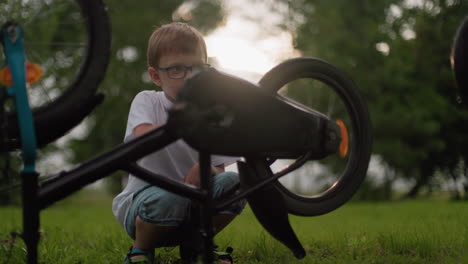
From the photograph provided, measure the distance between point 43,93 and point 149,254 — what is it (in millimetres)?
886

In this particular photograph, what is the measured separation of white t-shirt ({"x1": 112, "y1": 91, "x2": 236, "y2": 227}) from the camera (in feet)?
7.88

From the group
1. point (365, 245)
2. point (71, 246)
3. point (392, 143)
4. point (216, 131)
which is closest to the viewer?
point (216, 131)

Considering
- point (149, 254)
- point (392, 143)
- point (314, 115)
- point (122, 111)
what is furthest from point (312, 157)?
point (122, 111)

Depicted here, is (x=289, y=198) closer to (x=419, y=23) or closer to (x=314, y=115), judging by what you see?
(x=314, y=115)

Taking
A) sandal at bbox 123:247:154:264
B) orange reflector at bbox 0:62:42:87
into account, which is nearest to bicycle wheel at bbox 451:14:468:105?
sandal at bbox 123:247:154:264

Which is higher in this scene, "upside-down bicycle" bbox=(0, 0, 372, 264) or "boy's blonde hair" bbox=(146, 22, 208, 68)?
"boy's blonde hair" bbox=(146, 22, 208, 68)

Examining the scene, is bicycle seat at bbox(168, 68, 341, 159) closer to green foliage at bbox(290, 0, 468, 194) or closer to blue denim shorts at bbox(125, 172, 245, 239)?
blue denim shorts at bbox(125, 172, 245, 239)

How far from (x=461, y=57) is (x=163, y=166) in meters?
1.55

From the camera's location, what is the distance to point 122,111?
18.7 m

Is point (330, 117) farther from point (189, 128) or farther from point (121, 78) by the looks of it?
point (121, 78)

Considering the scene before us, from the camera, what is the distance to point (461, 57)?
8.03 feet

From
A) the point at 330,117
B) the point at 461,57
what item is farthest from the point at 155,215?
the point at 461,57

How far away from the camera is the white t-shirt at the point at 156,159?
240cm

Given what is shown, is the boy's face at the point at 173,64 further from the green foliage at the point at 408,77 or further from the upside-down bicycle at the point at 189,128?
the green foliage at the point at 408,77
